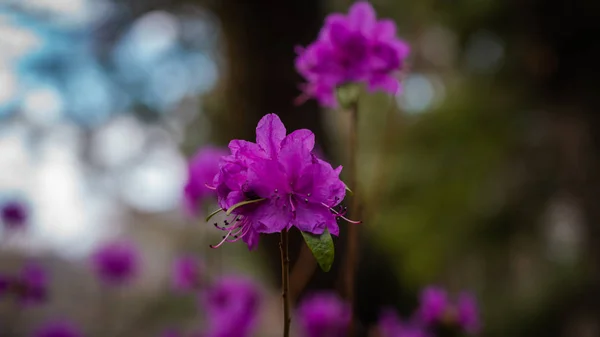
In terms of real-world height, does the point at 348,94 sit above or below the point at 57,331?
above

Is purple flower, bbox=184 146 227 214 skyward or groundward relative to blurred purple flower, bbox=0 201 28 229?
skyward

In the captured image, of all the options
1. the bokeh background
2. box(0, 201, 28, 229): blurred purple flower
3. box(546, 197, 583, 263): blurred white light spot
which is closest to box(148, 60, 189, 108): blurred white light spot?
the bokeh background

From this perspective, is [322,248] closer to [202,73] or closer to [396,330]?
[396,330]

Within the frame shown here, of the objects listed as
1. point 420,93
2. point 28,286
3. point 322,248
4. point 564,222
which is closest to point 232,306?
point 28,286

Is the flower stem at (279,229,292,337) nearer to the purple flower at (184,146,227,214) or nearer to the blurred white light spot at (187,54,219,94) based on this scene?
the purple flower at (184,146,227,214)

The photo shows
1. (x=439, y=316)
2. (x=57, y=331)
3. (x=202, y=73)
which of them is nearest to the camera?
(x=439, y=316)

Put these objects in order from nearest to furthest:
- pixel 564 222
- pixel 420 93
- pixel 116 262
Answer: pixel 116 262 < pixel 420 93 < pixel 564 222
